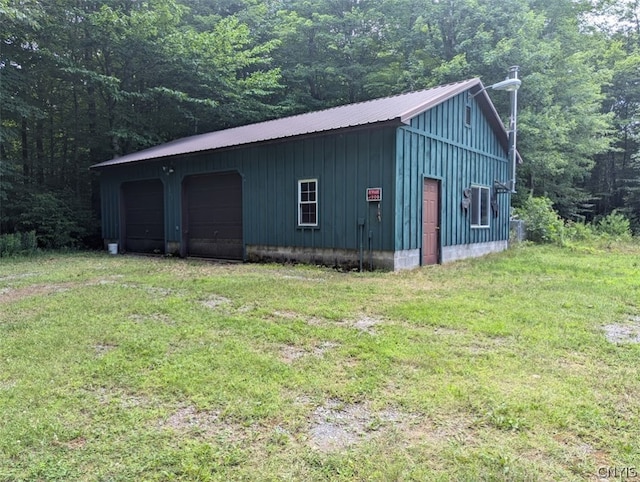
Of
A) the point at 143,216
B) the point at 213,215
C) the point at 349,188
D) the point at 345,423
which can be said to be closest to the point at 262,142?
the point at 349,188

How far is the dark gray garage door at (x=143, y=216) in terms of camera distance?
43.7ft

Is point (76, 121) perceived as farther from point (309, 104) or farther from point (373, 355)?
point (373, 355)

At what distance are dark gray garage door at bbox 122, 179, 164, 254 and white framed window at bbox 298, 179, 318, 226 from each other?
18.3ft

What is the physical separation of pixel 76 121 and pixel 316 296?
15.6 meters

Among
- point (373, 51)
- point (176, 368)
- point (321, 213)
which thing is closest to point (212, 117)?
point (373, 51)

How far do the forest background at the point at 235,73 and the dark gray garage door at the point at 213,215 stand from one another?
4.92 metres

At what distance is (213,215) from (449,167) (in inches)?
249

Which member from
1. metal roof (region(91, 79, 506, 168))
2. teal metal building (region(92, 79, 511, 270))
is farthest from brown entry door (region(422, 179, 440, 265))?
metal roof (region(91, 79, 506, 168))

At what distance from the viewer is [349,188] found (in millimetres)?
8914

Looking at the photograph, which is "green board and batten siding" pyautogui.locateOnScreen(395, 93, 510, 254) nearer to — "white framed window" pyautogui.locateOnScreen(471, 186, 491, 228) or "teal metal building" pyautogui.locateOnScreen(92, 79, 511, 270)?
"teal metal building" pyautogui.locateOnScreen(92, 79, 511, 270)

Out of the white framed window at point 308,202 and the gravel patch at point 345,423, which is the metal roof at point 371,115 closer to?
the white framed window at point 308,202

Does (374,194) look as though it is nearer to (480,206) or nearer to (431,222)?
(431,222)

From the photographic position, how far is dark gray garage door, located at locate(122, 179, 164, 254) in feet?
43.7

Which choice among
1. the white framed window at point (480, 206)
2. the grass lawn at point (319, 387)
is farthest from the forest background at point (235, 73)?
the grass lawn at point (319, 387)
